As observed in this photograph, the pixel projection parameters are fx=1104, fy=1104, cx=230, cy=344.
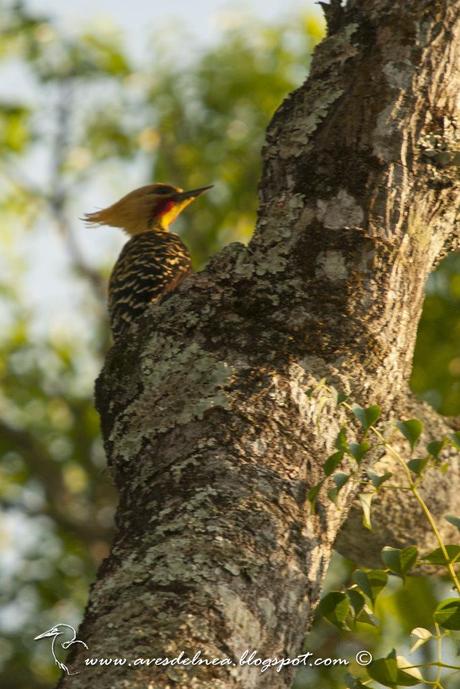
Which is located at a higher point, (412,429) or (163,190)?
(163,190)

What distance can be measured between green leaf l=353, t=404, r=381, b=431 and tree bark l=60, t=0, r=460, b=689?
9cm

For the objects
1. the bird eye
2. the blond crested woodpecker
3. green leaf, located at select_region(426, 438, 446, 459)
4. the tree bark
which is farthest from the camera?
the bird eye

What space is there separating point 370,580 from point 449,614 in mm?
180

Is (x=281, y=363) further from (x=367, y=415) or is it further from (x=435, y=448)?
(x=435, y=448)

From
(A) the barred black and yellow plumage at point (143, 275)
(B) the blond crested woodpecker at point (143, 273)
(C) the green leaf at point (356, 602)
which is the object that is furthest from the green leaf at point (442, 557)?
(A) the barred black and yellow plumage at point (143, 275)

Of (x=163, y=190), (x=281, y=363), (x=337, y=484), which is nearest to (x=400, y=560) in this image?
(x=337, y=484)

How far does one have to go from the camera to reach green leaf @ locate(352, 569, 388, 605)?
2221 mm

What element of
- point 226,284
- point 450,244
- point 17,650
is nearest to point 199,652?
point 226,284

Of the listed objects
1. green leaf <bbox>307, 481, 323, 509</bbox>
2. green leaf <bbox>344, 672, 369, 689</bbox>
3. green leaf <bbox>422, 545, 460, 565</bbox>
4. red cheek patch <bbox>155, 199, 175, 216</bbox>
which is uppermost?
A: red cheek patch <bbox>155, 199, 175, 216</bbox>

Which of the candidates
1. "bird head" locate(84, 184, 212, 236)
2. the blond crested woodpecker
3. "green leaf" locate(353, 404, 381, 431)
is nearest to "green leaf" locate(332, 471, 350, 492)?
"green leaf" locate(353, 404, 381, 431)

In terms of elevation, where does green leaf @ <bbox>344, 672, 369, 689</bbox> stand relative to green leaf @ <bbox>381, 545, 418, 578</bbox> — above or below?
below

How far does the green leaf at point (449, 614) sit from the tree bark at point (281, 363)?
244mm

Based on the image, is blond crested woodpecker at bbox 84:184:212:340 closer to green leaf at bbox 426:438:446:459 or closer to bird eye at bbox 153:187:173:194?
bird eye at bbox 153:187:173:194

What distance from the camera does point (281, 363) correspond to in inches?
94.2
